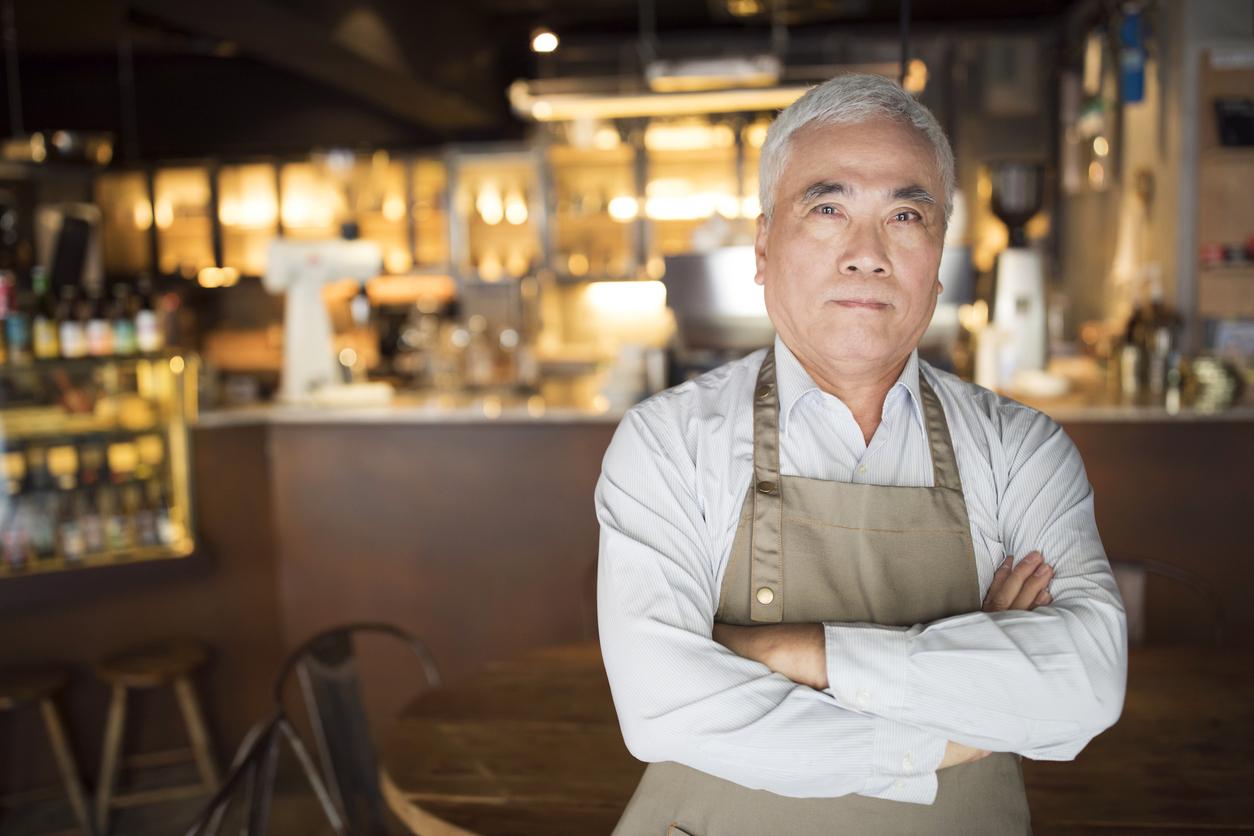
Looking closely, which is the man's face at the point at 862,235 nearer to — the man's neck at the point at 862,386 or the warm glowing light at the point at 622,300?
the man's neck at the point at 862,386

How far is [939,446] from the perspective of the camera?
1.37 metres

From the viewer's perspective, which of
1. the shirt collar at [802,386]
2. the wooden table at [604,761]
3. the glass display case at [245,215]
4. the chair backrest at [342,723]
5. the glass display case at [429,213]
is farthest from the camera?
the glass display case at [245,215]

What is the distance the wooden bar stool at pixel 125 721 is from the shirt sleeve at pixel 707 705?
2.47m

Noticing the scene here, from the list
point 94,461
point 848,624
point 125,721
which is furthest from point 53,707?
point 848,624

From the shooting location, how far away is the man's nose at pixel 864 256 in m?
1.28

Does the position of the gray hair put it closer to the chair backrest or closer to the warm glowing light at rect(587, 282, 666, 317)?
the chair backrest

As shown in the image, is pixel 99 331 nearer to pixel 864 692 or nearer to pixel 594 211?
pixel 864 692

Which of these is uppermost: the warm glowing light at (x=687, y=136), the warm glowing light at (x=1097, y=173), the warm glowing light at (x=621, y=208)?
the warm glowing light at (x=687, y=136)

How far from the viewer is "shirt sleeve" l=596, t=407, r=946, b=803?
3.79 feet

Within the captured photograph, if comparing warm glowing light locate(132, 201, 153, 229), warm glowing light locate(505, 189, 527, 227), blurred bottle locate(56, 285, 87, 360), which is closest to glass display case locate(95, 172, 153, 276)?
warm glowing light locate(132, 201, 153, 229)

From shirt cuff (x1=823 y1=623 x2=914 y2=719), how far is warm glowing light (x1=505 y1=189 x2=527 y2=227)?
5999 mm

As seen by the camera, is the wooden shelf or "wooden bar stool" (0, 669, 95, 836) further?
the wooden shelf

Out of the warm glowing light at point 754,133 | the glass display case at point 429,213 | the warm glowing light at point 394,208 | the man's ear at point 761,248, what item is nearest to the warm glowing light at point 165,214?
the warm glowing light at point 394,208

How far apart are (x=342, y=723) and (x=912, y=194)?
139 cm
